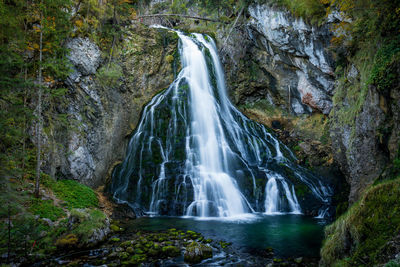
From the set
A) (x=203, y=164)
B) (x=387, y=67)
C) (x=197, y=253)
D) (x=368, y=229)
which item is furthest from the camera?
(x=203, y=164)

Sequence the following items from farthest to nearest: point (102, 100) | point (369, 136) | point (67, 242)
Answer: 1. point (102, 100)
2. point (369, 136)
3. point (67, 242)

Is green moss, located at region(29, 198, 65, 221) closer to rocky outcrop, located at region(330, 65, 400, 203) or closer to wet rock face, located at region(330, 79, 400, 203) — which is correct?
rocky outcrop, located at region(330, 65, 400, 203)

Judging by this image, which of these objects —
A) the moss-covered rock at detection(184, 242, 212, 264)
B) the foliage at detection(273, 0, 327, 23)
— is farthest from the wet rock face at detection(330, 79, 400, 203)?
the foliage at detection(273, 0, 327, 23)

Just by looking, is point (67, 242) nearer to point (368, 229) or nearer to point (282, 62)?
point (368, 229)

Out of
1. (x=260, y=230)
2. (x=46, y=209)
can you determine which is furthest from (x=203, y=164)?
(x=46, y=209)

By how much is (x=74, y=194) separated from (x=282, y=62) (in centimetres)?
1682

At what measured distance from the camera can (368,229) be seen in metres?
3.39

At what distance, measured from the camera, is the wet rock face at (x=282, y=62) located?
610 inches

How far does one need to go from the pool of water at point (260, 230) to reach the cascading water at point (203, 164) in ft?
4.02

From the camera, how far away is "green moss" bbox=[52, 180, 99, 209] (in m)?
9.48

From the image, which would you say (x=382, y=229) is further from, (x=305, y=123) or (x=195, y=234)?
(x=305, y=123)

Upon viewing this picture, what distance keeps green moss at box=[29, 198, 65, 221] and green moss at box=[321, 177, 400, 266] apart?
789 cm

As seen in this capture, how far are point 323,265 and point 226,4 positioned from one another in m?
22.4

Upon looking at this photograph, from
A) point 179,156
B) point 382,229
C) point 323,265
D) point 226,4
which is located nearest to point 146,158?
point 179,156
